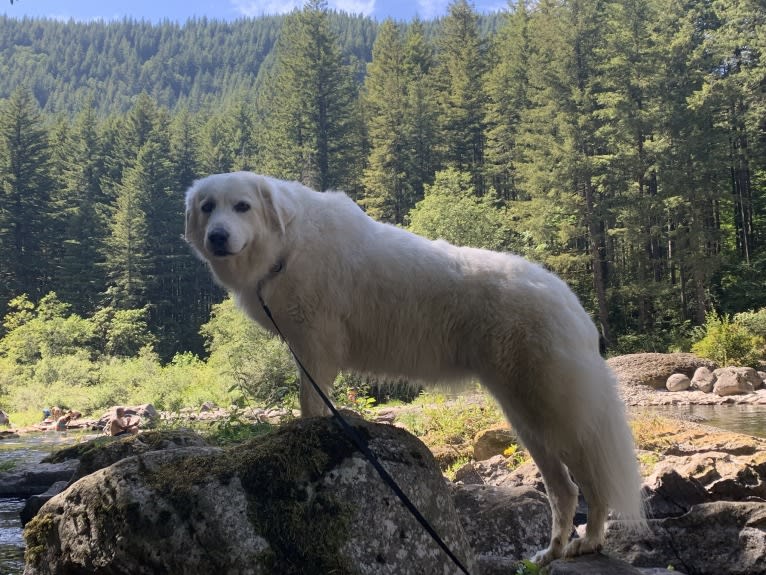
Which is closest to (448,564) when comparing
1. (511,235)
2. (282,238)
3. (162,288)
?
(282,238)

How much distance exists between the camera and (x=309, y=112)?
52000 millimetres

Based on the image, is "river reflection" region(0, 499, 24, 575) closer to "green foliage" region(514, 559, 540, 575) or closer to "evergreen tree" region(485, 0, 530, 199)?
"green foliage" region(514, 559, 540, 575)

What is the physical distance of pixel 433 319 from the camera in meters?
4.06

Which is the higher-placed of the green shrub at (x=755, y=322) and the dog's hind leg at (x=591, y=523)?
the dog's hind leg at (x=591, y=523)

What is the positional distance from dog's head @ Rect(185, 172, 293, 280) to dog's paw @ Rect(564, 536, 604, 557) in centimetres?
257

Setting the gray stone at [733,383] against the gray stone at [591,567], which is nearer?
the gray stone at [591,567]

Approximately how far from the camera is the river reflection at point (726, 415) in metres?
13.3

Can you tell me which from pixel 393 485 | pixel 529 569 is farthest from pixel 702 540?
pixel 393 485

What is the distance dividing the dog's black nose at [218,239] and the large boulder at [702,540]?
3.28 meters

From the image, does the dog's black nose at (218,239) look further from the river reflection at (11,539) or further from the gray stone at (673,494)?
the gray stone at (673,494)

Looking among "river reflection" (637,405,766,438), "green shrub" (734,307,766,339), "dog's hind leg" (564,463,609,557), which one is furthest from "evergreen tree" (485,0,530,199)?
"dog's hind leg" (564,463,609,557)

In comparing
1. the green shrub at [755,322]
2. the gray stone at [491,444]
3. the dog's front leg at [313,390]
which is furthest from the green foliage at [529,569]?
the green shrub at [755,322]

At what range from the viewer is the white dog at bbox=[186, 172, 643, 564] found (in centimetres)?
A: 387

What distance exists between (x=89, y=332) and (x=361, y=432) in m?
38.7
